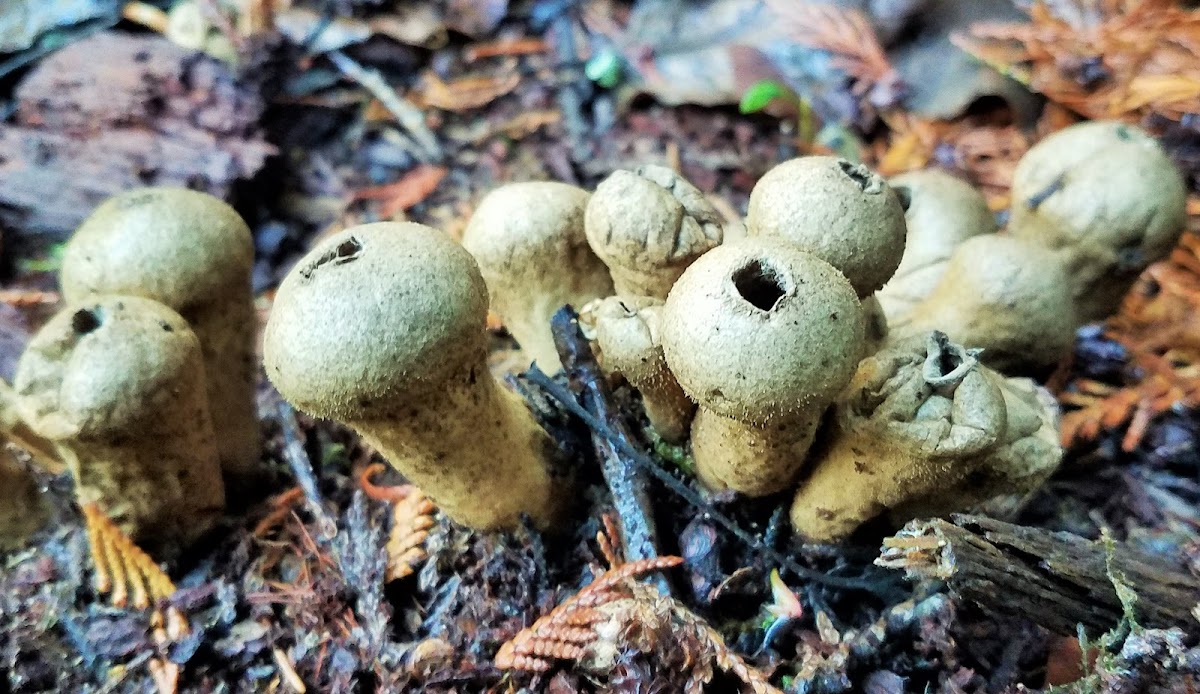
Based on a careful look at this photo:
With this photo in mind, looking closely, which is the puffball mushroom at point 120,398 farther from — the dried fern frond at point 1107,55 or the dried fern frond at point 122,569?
the dried fern frond at point 1107,55

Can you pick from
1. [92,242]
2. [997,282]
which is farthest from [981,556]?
[92,242]

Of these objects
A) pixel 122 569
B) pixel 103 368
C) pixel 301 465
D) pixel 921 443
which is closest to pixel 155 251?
pixel 103 368

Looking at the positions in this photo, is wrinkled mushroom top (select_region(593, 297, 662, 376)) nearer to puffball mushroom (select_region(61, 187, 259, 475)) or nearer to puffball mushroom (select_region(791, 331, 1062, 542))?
puffball mushroom (select_region(791, 331, 1062, 542))

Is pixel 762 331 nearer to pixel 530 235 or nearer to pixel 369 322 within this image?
pixel 369 322

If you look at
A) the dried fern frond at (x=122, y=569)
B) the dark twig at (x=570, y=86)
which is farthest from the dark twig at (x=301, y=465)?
the dark twig at (x=570, y=86)

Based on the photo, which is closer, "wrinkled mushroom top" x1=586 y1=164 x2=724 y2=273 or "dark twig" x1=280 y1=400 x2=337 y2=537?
"wrinkled mushroom top" x1=586 y1=164 x2=724 y2=273

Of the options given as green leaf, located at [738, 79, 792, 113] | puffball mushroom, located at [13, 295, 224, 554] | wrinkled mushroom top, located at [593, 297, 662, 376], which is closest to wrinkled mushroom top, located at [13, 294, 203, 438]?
puffball mushroom, located at [13, 295, 224, 554]

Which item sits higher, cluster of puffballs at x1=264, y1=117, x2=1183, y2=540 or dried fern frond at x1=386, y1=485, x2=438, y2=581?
cluster of puffballs at x1=264, y1=117, x2=1183, y2=540
